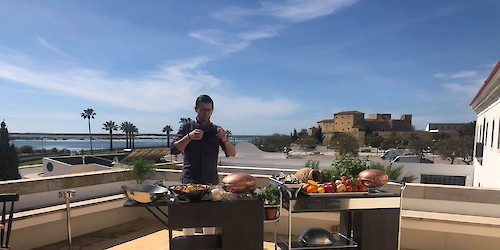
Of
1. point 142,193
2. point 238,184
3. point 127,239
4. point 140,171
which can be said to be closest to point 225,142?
point 238,184

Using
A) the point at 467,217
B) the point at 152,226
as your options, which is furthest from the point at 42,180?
the point at 467,217

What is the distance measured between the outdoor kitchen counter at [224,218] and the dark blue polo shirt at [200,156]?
2.09 ft

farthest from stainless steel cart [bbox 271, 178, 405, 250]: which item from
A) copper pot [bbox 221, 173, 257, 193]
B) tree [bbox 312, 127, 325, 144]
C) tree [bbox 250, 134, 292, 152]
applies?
tree [bbox 312, 127, 325, 144]

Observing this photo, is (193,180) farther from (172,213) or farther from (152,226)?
(152,226)

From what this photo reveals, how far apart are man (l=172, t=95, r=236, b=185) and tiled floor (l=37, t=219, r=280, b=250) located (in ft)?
5.76

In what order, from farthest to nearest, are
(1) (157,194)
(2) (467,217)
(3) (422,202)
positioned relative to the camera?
(3) (422,202) < (2) (467,217) < (1) (157,194)

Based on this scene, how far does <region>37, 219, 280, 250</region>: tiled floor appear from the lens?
14.7 ft

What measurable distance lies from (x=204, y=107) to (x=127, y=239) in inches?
113

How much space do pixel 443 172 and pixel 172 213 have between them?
17.5m

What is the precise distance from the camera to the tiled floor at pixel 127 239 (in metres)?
4.48

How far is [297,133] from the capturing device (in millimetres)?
88125

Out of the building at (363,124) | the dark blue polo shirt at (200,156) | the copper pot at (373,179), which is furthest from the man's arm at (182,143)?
the building at (363,124)

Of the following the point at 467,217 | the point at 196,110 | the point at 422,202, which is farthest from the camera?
the point at 422,202

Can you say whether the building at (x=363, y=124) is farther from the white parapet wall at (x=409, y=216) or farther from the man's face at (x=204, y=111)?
the man's face at (x=204, y=111)
